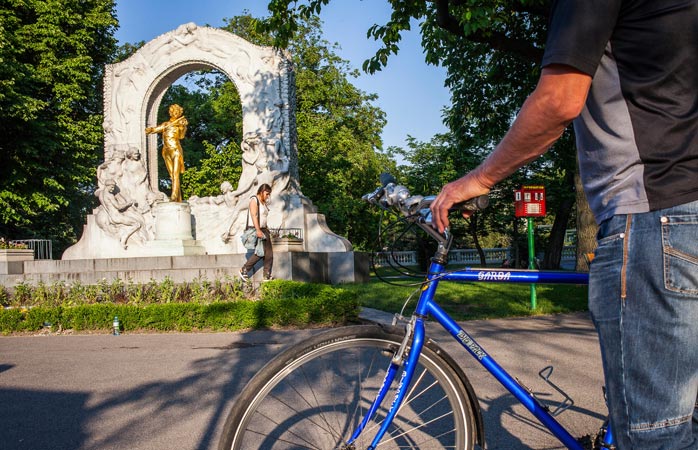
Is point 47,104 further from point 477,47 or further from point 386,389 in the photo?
point 386,389

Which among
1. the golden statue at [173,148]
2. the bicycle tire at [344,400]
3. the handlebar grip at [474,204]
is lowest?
the bicycle tire at [344,400]

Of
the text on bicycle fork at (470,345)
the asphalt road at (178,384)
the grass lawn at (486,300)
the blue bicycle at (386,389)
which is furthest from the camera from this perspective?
the grass lawn at (486,300)

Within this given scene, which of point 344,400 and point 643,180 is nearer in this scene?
point 643,180

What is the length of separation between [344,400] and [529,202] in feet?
31.9

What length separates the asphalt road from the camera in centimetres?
366

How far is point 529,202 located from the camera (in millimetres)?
11367

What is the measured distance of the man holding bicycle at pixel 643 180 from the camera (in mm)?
1470

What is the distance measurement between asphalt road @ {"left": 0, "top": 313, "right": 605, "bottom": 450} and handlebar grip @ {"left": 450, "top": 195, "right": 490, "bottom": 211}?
185 centimetres

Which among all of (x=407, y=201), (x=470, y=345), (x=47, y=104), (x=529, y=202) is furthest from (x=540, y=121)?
(x=47, y=104)

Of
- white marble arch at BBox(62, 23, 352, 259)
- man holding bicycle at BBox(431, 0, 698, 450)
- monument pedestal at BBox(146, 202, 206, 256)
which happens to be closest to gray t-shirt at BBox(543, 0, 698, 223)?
man holding bicycle at BBox(431, 0, 698, 450)

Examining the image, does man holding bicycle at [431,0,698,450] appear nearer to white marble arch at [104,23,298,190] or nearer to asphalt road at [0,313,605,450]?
asphalt road at [0,313,605,450]

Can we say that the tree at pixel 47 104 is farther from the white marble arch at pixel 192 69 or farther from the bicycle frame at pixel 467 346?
the bicycle frame at pixel 467 346

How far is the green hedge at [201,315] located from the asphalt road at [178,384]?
2.08 ft

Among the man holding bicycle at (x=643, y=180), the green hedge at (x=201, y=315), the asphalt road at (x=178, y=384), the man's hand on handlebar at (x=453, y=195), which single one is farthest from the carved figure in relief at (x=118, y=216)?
the man holding bicycle at (x=643, y=180)
